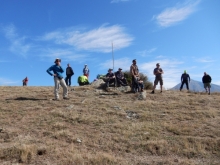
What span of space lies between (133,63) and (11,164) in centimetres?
964

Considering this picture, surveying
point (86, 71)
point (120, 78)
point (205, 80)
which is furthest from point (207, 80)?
point (86, 71)

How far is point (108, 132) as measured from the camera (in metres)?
9.08

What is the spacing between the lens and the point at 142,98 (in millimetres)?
14031

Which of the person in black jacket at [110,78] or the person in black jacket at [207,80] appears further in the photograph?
the person in black jacket at [207,80]

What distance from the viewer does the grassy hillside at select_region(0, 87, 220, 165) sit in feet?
23.1

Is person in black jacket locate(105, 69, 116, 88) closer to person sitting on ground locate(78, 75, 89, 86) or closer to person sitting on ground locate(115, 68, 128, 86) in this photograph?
person sitting on ground locate(115, 68, 128, 86)

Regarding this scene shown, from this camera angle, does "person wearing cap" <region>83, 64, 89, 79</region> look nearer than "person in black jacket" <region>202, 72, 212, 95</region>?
No

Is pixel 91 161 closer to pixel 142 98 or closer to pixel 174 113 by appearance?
pixel 174 113

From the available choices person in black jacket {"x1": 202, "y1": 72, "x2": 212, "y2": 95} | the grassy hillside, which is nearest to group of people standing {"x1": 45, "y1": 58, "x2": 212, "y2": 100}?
person in black jacket {"x1": 202, "y1": 72, "x2": 212, "y2": 95}

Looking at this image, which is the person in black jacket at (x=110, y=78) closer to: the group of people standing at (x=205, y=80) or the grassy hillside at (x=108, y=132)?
the grassy hillside at (x=108, y=132)

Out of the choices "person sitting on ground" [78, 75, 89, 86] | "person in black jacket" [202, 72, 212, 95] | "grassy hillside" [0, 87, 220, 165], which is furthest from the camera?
"person sitting on ground" [78, 75, 89, 86]

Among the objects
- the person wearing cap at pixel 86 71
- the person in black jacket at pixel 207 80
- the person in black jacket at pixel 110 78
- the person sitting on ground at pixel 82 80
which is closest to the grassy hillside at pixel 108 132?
the person in black jacket at pixel 110 78

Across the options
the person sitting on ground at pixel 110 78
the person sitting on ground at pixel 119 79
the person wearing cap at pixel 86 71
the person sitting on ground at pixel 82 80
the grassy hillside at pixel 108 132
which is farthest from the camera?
the person wearing cap at pixel 86 71

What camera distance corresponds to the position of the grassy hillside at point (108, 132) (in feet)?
23.1
